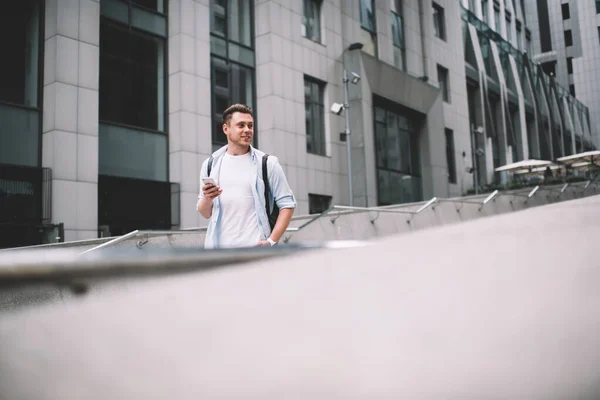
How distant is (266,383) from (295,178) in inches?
724

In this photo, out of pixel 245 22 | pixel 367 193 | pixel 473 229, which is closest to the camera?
pixel 473 229

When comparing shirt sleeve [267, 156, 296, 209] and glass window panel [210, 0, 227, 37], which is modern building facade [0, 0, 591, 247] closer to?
glass window panel [210, 0, 227, 37]

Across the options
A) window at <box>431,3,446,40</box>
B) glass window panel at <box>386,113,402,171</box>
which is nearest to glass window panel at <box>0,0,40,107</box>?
glass window panel at <box>386,113,402,171</box>

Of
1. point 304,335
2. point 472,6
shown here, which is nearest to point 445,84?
point 472,6

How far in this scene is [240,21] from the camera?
18406mm

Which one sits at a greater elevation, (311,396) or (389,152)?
(389,152)

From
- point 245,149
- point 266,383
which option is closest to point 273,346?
point 266,383

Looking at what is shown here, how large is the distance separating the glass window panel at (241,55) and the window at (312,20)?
310 centimetres

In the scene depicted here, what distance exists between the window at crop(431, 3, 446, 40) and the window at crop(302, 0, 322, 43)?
11743 mm

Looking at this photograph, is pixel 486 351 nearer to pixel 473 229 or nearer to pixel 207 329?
pixel 473 229

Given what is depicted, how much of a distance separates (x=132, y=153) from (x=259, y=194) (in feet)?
39.9

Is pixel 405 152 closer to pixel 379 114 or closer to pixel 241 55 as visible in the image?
pixel 379 114

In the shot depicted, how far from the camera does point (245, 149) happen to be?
10.4 ft

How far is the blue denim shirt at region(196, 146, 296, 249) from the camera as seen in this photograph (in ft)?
9.99
